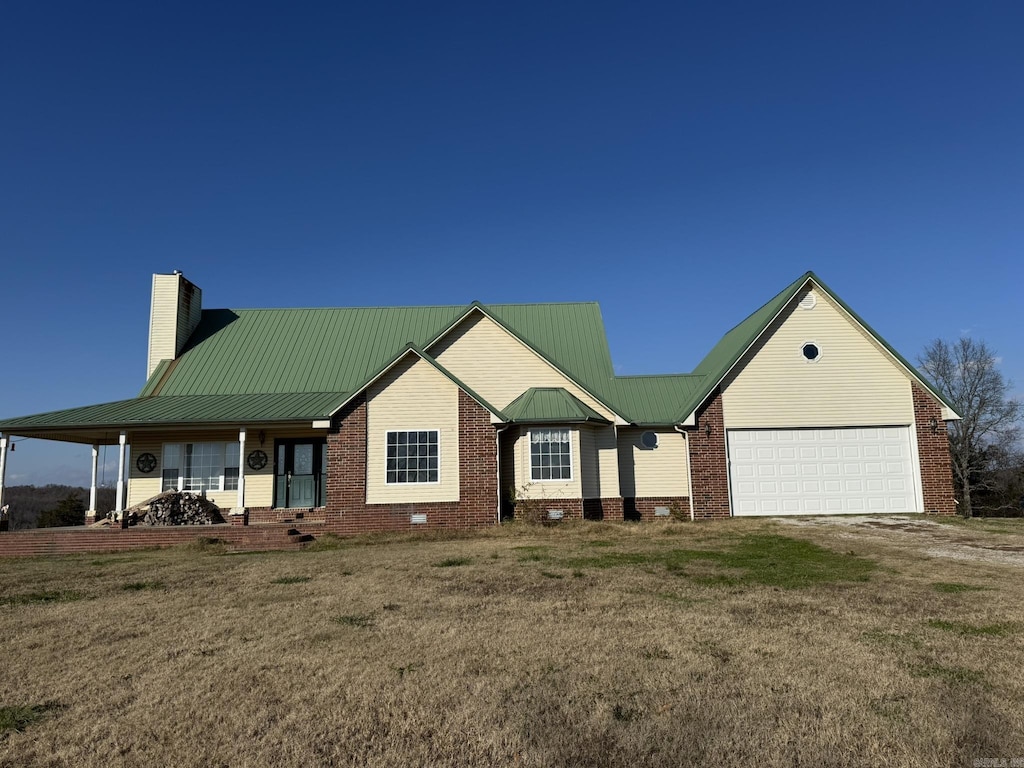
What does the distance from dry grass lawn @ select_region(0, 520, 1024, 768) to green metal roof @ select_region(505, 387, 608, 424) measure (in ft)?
28.4

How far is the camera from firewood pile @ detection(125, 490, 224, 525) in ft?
61.1

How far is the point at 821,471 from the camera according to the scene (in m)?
20.1

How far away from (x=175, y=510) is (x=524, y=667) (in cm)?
1652

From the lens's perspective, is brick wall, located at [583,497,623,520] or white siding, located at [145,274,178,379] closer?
brick wall, located at [583,497,623,520]

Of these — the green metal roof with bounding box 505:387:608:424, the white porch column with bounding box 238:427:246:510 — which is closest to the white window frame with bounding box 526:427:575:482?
the green metal roof with bounding box 505:387:608:424

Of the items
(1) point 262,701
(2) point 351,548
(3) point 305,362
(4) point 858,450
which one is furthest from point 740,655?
(3) point 305,362

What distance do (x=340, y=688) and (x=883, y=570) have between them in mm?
8612

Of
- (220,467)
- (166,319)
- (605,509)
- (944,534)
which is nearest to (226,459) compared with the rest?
(220,467)

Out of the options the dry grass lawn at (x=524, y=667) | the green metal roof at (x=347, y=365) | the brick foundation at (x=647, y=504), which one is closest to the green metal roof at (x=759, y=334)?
the green metal roof at (x=347, y=365)

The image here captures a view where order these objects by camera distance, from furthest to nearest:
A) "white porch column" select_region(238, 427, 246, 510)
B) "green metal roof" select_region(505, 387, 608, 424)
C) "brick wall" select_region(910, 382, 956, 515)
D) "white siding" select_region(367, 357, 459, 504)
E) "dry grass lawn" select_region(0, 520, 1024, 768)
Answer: "white porch column" select_region(238, 427, 246, 510), "brick wall" select_region(910, 382, 956, 515), "green metal roof" select_region(505, 387, 608, 424), "white siding" select_region(367, 357, 459, 504), "dry grass lawn" select_region(0, 520, 1024, 768)

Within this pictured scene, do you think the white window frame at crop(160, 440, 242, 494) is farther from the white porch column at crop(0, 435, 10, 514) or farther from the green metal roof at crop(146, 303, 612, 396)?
the white porch column at crop(0, 435, 10, 514)

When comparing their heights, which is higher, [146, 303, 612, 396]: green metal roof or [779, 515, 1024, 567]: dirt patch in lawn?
[146, 303, 612, 396]: green metal roof

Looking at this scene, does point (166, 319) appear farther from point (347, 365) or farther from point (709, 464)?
point (709, 464)

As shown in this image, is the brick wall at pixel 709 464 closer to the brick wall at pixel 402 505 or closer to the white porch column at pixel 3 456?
the brick wall at pixel 402 505
